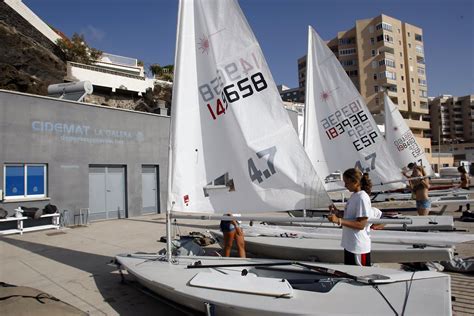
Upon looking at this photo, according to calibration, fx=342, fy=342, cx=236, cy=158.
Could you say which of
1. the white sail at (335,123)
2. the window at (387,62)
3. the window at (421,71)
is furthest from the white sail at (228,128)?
the window at (421,71)

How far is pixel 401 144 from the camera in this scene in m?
14.0

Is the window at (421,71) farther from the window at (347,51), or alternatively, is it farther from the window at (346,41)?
the window at (346,41)

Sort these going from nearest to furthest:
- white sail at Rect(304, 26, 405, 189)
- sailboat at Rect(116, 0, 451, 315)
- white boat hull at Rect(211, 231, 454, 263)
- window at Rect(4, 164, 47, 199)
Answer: sailboat at Rect(116, 0, 451, 315) < white boat hull at Rect(211, 231, 454, 263) < white sail at Rect(304, 26, 405, 189) < window at Rect(4, 164, 47, 199)

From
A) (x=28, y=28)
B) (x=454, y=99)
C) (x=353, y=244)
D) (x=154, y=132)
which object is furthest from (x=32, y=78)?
(x=454, y=99)

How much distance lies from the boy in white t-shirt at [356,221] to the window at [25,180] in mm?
10839

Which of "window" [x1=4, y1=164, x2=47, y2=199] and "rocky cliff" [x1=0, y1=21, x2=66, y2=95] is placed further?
"rocky cliff" [x1=0, y1=21, x2=66, y2=95]

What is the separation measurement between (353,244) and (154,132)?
12.7 metres

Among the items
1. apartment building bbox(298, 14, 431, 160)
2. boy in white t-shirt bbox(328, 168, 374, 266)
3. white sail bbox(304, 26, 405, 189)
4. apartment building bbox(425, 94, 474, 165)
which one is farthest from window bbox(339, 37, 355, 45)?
boy in white t-shirt bbox(328, 168, 374, 266)

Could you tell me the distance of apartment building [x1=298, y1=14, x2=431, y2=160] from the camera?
6000cm

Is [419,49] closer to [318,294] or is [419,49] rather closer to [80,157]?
[80,157]

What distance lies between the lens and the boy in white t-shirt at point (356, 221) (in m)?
3.63

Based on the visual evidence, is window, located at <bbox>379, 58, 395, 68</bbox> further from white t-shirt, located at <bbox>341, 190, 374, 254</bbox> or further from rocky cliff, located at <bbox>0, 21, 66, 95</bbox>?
white t-shirt, located at <bbox>341, 190, 374, 254</bbox>

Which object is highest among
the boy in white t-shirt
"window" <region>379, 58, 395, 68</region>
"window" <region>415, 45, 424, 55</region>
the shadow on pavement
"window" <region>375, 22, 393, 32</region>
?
"window" <region>375, 22, 393, 32</region>

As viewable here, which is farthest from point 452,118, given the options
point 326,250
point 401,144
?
point 326,250
